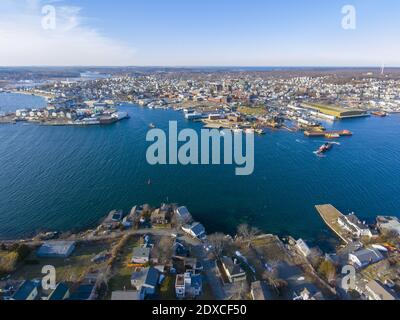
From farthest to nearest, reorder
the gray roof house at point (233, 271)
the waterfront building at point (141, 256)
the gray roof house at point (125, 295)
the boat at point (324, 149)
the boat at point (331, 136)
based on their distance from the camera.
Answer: the boat at point (331, 136)
the boat at point (324, 149)
the waterfront building at point (141, 256)
the gray roof house at point (233, 271)
the gray roof house at point (125, 295)

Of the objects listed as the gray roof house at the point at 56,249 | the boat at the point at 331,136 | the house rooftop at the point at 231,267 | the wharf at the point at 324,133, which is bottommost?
the house rooftop at the point at 231,267

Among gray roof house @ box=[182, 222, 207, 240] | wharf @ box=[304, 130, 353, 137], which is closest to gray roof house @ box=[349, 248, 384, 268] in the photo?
gray roof house @ box=[182, 222, 207, 240]

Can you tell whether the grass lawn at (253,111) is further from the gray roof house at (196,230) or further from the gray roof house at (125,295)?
the gray roof house at (125,295)

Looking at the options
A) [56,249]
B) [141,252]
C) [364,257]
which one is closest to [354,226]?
[364,257]

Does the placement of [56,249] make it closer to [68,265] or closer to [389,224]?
[68,265]

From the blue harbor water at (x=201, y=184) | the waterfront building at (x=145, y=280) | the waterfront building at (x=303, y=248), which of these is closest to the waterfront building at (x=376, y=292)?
the waterfront building at (x=303, y=248)

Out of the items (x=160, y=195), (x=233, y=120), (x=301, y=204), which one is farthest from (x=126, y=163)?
(x=233, y=120)

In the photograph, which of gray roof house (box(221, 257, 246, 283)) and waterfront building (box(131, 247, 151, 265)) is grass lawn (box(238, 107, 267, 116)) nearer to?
gray roof house (box(221, 257, 246, 283))
